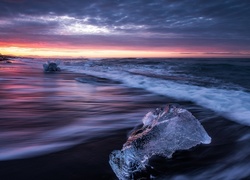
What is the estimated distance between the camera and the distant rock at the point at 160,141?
2.27 meters

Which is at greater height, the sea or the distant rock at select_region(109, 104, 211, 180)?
the distant rock at select_region(109, 104, 211, 180)

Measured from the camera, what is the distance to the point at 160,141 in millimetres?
2889

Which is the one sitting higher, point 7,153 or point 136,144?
point 136,144

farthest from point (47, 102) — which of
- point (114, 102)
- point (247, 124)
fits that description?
point (247, 124)

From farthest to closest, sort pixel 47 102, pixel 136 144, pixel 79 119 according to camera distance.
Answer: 1. pixel 47 102
2. pixel 79 119
3. pixel 136 144

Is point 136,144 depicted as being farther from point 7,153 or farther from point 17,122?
point 17,122

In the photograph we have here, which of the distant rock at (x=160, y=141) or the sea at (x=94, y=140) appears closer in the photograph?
the distant rock at (x=160, y=141)

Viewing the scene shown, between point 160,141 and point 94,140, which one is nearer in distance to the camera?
point 160,141

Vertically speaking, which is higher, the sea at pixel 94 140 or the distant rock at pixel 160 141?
the distant rock at pixel 160 141

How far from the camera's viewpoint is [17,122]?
14.2ft

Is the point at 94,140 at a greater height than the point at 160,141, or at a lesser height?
lesser

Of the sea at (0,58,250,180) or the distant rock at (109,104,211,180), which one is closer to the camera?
the distant rock at (109,104,211,180)

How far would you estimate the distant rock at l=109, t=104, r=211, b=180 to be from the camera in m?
2.27

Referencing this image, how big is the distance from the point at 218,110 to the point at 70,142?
350 cm
